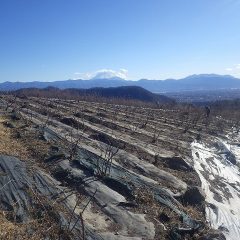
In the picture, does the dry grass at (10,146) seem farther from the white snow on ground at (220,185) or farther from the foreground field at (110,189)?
the white snow on ground at (220,185)

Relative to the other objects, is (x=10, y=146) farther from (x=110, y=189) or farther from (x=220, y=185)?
(x=220, y=185)

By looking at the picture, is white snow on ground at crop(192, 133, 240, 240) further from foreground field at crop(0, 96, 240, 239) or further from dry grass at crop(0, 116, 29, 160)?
dry grass at crop(0, 116, 29, 160)

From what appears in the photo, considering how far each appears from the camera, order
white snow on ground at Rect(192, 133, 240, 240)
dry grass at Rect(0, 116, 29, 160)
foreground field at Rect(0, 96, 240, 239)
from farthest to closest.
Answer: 1. dry grass at Rect(0, 116, 29, 160)
2. white snow on ground at Rect(192, 133, 240, 240)
3. foreground field at Rect(0, 96, 240, 239)

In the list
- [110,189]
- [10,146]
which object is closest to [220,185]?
[110,189]

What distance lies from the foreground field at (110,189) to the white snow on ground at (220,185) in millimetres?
52

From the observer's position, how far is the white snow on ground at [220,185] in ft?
38.7

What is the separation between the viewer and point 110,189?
12031 millimetres

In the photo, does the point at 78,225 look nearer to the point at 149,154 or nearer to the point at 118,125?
the point at 149,154

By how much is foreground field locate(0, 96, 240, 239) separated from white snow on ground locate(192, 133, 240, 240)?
52 mm

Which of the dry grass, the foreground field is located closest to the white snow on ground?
the foreground field

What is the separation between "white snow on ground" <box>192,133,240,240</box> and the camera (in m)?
11.8

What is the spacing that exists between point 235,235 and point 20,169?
7335 mm

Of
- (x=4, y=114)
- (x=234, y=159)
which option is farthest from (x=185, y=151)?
(x=4, y=114)

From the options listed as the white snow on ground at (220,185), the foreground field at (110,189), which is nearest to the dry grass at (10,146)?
the foreground field at (110,189)
